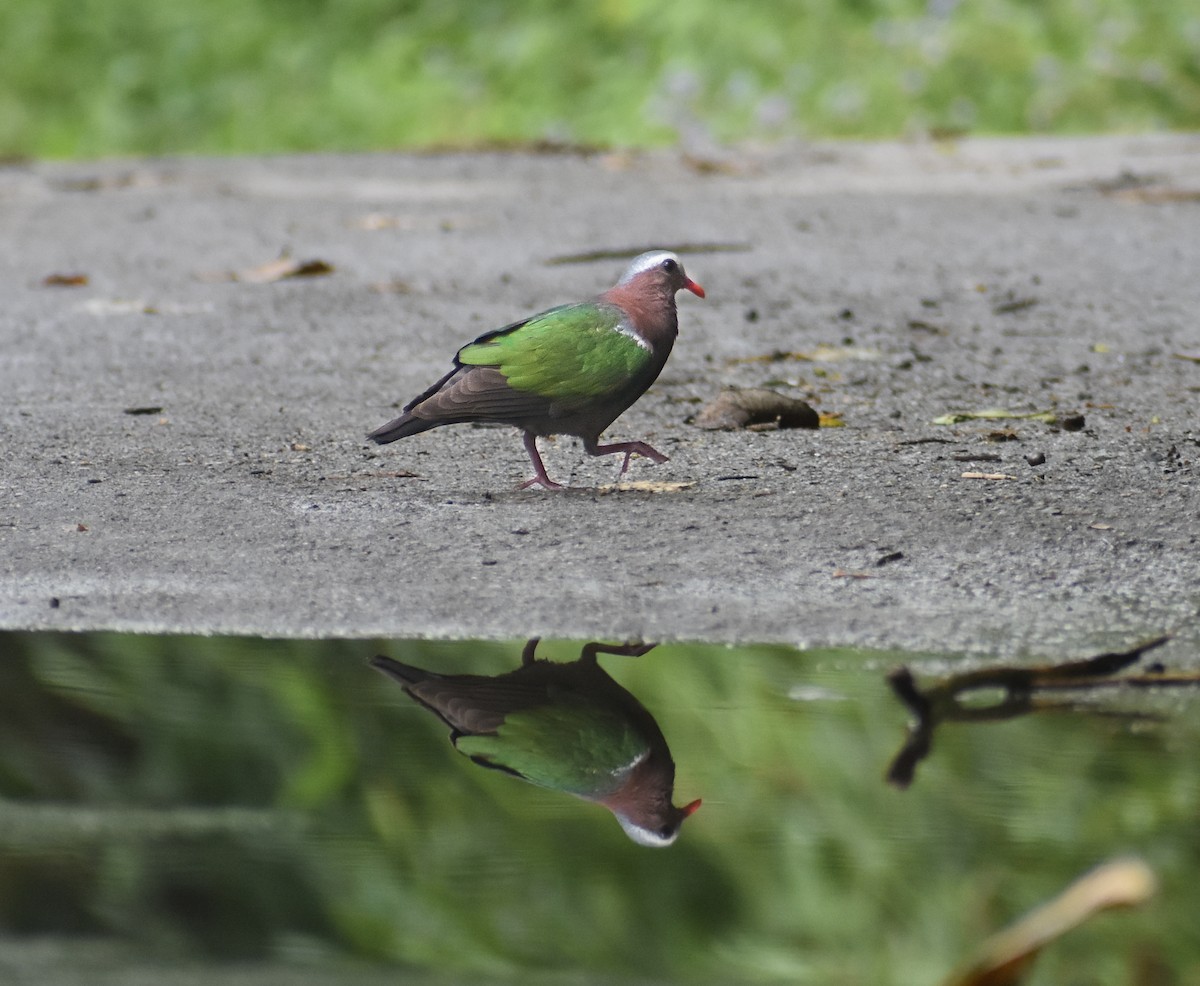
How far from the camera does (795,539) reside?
297cm

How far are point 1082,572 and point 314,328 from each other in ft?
8.91

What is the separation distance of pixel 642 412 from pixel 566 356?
0.96m

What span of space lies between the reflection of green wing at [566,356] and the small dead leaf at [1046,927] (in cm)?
158

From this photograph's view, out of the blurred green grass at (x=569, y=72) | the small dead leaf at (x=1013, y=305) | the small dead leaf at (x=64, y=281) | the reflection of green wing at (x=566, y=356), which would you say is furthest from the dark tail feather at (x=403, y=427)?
the blurred green grass at (x=569, y=72)

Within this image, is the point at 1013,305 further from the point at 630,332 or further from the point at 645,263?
the point at 630,332

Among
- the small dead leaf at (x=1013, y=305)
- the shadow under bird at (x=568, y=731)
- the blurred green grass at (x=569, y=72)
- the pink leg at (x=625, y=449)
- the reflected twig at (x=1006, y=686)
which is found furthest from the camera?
the blurred green grass at (x=569, y=72)

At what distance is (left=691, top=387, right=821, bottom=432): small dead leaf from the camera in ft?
12.6

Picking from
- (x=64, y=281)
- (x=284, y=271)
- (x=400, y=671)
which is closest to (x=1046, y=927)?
(x=400, y=671)

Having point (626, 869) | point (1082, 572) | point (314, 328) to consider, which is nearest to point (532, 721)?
point (626, 869)

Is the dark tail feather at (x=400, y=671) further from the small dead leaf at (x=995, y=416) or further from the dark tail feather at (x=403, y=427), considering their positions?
the small dead leaf at (x=995, y=416)

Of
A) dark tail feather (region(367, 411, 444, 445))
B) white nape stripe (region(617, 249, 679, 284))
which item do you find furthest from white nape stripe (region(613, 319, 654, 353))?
dark tail feather (region(367, 411, 444, 445))

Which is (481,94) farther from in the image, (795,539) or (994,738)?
(994,738)

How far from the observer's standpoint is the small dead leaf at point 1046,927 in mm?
1565

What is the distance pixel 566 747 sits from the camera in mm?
2186
